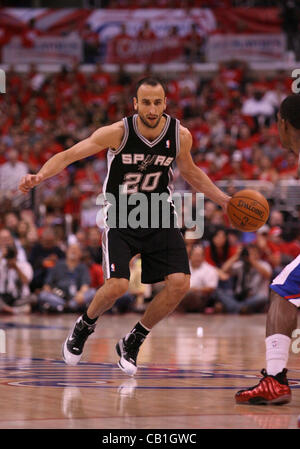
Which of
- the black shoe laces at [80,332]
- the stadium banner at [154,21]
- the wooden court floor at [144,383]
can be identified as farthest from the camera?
the stadium banner at [154,21]

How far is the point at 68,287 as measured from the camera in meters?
14.6

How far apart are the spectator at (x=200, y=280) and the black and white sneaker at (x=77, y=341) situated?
7.30m

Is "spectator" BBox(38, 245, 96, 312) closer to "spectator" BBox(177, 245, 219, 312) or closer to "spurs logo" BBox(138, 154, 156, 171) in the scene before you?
"spectator" BBox(177, 245, 219, 312)

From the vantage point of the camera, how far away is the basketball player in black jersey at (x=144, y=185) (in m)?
6.95

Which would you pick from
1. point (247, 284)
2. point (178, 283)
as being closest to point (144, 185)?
point (178, 283)

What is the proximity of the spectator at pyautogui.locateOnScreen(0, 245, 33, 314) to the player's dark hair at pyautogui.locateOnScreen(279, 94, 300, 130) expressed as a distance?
30.5 ft

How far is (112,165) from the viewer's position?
7082 mm

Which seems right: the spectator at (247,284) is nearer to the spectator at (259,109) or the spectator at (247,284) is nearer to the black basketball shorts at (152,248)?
the spectator at (259,109)

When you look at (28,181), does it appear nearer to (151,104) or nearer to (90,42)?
(151,104)

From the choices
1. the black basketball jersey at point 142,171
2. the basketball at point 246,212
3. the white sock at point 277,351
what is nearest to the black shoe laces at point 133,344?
the black basketball jersey at point 142,171

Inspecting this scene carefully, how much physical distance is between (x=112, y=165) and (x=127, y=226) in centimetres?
49

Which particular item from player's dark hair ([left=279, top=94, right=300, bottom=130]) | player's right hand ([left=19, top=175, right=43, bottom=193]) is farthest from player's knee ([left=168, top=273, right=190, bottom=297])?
player's dark hair ([left=279, top=94, right=300, bottom=130])

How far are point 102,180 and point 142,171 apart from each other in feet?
38.4
